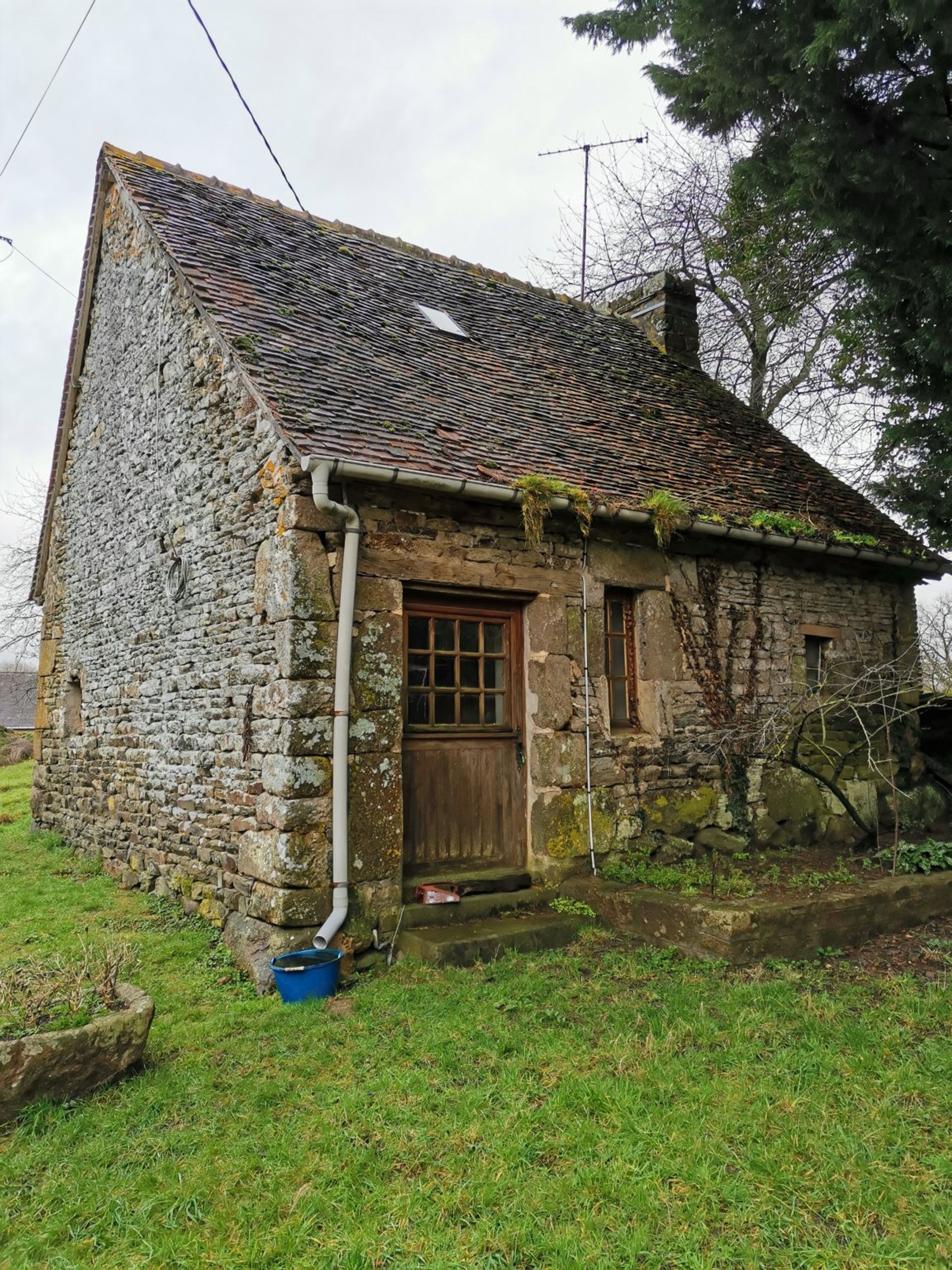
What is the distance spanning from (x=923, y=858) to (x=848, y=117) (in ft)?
18.5

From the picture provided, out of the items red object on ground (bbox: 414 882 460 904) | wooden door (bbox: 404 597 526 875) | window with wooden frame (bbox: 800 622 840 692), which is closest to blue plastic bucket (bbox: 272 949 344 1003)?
red object on ground (bbox: 414 882 460 904)

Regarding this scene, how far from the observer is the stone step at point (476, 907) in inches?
237

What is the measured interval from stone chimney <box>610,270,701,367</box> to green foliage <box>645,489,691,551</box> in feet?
18.7

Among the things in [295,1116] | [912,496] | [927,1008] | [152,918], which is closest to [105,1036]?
[295,1116]

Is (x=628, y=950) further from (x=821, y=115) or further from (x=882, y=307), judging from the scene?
(x=821, y=115)

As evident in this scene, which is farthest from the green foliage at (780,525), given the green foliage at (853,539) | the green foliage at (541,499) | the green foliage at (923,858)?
the green foliage at (923,858)

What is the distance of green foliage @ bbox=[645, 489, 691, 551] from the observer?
7160mm

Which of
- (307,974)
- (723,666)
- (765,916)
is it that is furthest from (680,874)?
(307,974)

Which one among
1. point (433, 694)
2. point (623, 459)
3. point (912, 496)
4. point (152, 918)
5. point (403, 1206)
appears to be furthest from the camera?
point (912, 496)

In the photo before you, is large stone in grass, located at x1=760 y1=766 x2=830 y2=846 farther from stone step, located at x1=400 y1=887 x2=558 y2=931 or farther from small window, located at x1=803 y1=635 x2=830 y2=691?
stone step, located at x1=400 y1=887 x2=558 y2=931

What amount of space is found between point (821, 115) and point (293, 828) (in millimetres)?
6115

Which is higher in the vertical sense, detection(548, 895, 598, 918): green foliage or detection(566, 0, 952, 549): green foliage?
detection(566, 0, 952, 549): green foliage

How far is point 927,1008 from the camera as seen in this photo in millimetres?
4738

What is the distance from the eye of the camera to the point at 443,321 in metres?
9.32
